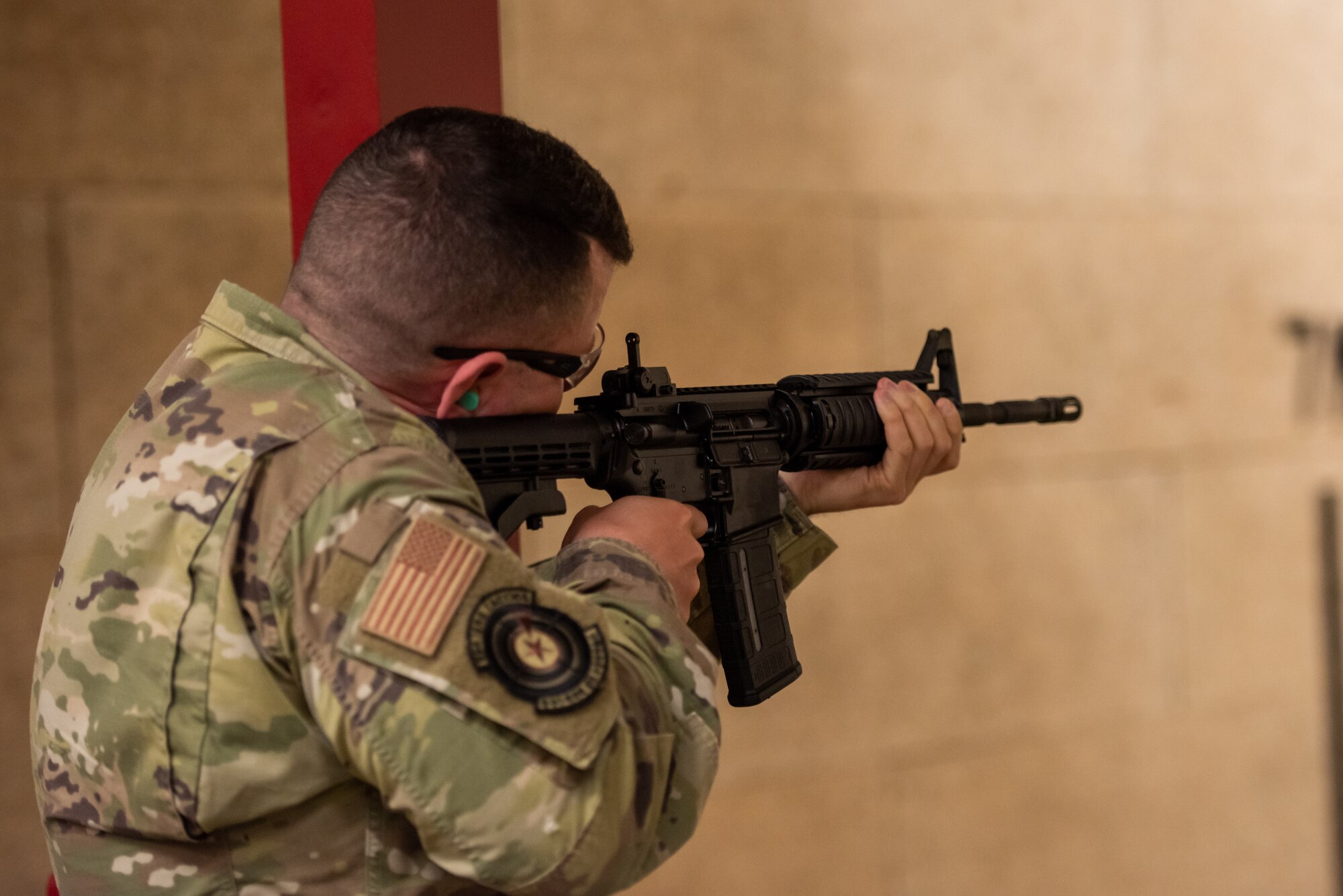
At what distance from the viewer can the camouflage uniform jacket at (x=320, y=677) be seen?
0.77m

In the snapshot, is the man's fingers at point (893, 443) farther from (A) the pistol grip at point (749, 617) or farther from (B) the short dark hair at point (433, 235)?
(B) the short dark hair at point (433, 235)

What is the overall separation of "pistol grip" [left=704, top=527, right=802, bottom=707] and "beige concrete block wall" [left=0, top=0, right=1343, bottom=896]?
86cm

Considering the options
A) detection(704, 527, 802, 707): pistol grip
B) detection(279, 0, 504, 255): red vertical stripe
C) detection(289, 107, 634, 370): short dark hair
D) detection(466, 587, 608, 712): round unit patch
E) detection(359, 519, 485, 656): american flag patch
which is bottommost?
detection(704, 527, 802, 707): pistol grip

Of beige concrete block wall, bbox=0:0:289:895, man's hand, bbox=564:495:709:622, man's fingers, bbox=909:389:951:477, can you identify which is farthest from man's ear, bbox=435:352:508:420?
beige concrete block wall, bbox=0:0:289:895

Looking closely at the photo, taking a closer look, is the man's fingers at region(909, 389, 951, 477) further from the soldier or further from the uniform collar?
the uniform collar

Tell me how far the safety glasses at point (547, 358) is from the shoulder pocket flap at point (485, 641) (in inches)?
8.4

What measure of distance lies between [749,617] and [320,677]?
2.04ft

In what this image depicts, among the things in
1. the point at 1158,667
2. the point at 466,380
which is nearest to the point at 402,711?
the point at 466,380

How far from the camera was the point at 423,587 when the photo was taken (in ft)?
2.55

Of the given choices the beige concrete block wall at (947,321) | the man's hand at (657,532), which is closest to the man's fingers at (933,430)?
the man's hand at (657,532)

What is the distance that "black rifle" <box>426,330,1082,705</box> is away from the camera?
111cm

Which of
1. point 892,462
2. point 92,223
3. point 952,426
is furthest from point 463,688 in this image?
point 92,223

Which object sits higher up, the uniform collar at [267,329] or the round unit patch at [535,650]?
the uniform collar at [267,329]

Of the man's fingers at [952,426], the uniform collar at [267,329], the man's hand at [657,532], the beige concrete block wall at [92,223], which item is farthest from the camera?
the beige concrete block wall at [92,223]
